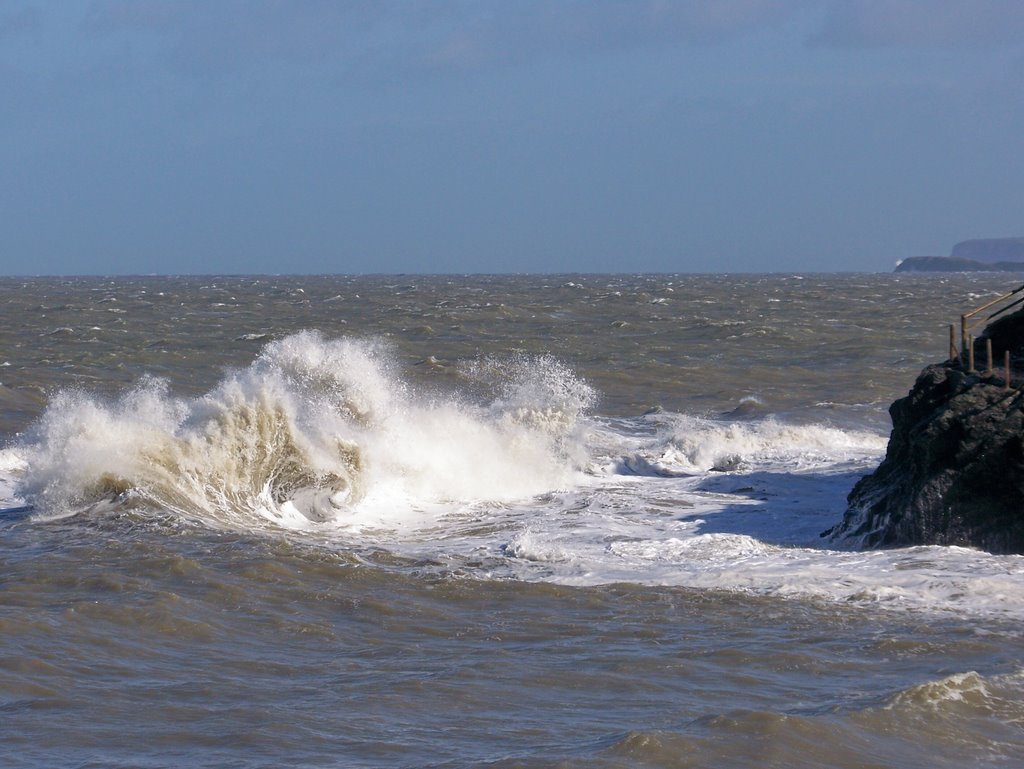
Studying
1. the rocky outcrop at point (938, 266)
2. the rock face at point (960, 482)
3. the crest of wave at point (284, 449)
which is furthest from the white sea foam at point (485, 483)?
the rocky outcrop at point (938, 266)

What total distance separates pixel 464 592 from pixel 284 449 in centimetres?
431

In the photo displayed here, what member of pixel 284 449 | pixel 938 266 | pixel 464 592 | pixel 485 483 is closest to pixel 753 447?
pixel 485 483

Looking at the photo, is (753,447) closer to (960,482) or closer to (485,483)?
(485,483)

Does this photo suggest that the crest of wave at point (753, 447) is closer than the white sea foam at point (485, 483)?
No

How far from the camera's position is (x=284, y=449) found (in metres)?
12.9

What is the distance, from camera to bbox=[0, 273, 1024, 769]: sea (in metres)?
6.35

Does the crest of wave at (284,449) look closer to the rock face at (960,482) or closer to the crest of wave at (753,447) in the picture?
the crest of wave at (753,447)

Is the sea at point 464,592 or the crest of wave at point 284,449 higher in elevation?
the crest of wave at point 284,449

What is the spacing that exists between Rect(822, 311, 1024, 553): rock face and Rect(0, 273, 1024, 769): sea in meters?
0.26

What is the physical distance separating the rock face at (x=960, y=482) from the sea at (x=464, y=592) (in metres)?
0.26

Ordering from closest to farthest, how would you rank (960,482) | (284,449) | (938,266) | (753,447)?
1. (960,482)
2. (284,449)
3. (753,447)
4. (938,266)

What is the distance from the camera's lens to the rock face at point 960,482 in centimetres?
985

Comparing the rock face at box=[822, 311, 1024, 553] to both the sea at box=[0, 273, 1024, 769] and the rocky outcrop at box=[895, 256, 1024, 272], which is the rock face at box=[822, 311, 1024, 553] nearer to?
the sea at box=[0, 273, 1024, 769]

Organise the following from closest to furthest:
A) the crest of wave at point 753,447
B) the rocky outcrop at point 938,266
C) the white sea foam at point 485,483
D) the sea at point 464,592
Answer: the sea at point 464,592 < the white sea foam at point 485,483 < the crest of wave at point 753,447 < the rocky outcrop at point 938,266
